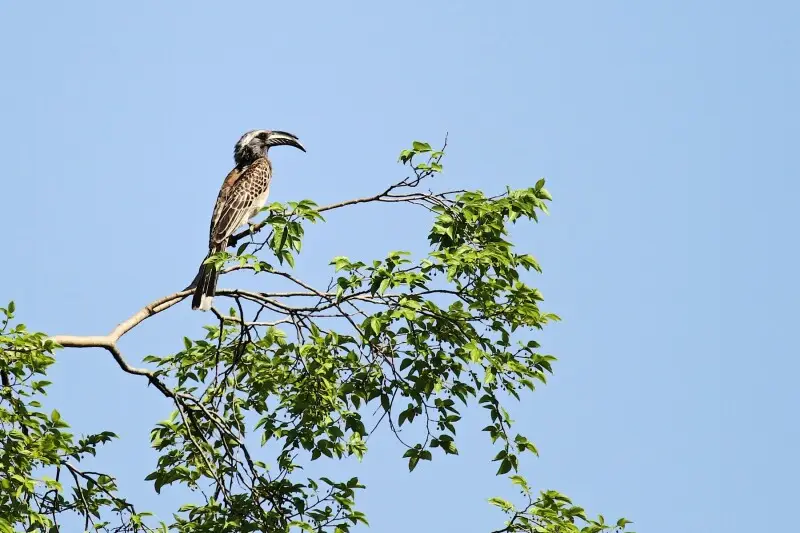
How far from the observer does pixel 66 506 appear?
8.71 m

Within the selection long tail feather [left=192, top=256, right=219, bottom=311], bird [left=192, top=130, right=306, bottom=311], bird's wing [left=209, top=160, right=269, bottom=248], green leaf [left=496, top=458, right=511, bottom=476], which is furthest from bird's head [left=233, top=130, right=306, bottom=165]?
green leaf [left=496, top=458, right=511, bottom=476]

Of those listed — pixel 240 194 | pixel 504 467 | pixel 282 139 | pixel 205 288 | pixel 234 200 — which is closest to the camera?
pixel 504 467

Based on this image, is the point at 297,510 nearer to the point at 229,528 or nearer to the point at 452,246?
the point at 229,528

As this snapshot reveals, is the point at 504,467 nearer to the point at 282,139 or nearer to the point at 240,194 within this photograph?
the point at 240,194

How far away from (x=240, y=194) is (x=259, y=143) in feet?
4.99

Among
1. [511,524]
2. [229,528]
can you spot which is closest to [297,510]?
[229,528]

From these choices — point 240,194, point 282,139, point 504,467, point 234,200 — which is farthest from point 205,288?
point 282,139

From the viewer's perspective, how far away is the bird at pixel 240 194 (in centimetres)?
927

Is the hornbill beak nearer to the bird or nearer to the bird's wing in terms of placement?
the bird

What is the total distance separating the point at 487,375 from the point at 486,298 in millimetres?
579

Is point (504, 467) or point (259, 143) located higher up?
point (259, 143)

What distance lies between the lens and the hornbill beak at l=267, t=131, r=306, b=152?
12469 millimetres

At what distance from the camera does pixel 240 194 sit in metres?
11.1

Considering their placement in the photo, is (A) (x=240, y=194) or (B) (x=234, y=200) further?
(A) (x=240, y=194)
